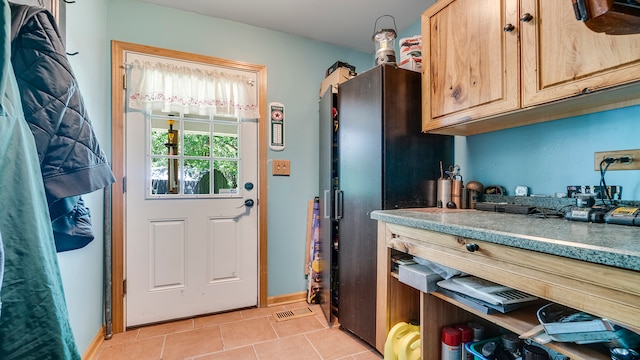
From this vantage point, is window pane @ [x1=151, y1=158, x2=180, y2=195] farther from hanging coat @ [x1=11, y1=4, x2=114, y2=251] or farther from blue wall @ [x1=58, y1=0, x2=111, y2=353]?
hanging coat @ [x1=11, y1=4, x2=114, y2=251]

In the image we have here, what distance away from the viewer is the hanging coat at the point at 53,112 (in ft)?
2.27

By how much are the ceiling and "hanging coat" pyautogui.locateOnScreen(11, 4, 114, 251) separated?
156cm

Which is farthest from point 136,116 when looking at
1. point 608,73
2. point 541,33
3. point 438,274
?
point 608,73

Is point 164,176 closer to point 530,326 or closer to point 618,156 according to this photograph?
point 530,326

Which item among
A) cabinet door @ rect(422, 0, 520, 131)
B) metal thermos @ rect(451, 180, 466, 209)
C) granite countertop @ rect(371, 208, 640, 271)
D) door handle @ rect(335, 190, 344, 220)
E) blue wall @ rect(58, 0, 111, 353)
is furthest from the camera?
door handle @ rect(335, 190, 344, 220)

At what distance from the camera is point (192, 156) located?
7.19ft

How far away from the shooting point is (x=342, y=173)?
78.0 inches

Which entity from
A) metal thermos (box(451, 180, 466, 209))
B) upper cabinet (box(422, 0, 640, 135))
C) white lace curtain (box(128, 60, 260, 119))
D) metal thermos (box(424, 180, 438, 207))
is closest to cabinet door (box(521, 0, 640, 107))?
A: upper cabinet (box(422, 0, 640, 135))

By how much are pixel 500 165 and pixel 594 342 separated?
39.8 inches

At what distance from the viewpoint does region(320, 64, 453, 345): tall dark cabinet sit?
165 centimetres

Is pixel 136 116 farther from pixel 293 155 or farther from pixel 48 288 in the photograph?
pixel 48 288

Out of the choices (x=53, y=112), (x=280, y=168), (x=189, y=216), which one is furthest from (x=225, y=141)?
(x=53, y=112)

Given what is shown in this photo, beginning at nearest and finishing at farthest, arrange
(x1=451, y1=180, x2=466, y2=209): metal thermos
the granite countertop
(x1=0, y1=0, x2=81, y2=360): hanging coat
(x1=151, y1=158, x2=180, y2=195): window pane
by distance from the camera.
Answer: (x1=0, y1=0, x2=81, y2=360): hanging coat
the granite countertop
(x1=451, y1=180, x2=466, y2=209): metal thermos
(x1=151, y1=158, x2=180, y2=195): window pane

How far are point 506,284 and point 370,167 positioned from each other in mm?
966
